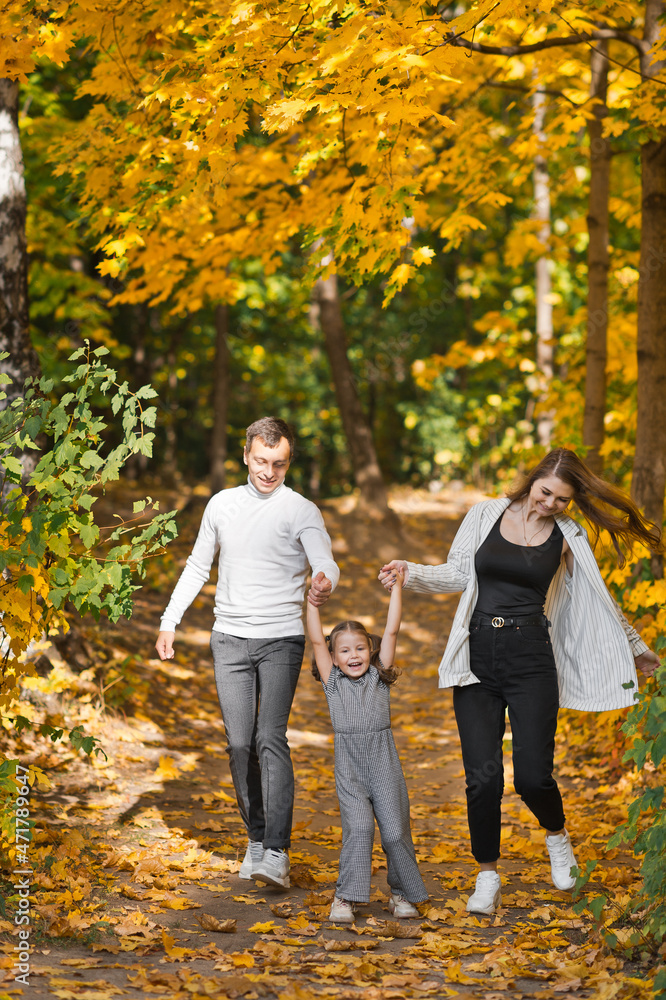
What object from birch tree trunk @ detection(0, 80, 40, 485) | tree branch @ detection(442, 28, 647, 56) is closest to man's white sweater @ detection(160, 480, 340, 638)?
birch tree trunk @ detection(0, 80, 40, 485)

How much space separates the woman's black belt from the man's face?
108 centimetres

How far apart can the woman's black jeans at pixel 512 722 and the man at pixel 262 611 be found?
0.80 metres

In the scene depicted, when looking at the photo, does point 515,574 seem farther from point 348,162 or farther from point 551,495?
point 348,162

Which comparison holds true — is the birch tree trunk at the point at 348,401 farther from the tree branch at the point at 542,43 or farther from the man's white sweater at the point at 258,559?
the man's white sweater at the point at 258,559

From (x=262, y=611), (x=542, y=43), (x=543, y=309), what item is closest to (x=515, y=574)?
(x=262, y=611)

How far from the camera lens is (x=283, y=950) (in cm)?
346

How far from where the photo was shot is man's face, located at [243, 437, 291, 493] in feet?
13.9

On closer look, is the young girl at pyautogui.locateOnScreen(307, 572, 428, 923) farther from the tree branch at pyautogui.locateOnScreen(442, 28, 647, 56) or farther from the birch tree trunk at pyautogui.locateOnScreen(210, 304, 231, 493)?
the birch tree trunk at pyautogui.locateOnScreen(210, 304, 231, 493)

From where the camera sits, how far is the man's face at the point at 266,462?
13.9 feet

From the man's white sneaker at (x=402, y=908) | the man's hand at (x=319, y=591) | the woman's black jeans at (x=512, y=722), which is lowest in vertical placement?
the man's white sneaker at (x=402, y=908)

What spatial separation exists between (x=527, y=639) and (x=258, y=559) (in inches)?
48.2

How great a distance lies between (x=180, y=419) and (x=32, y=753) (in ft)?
61.6

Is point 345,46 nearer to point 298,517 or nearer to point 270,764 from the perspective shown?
point 298,517
